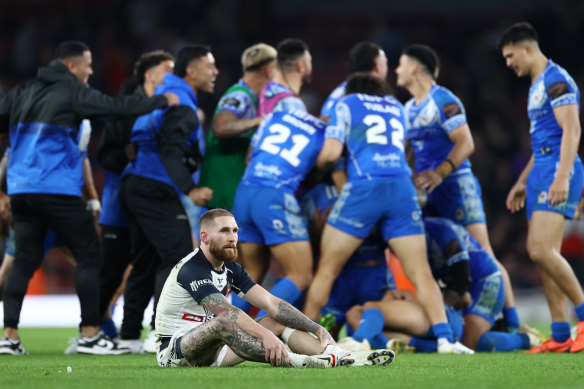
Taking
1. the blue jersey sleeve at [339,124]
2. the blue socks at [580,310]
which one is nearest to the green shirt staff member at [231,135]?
the blue jersey sleeve at [339,124]

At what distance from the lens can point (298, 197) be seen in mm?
7750

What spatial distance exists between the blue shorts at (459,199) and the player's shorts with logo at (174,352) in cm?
336

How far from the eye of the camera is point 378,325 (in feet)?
21.8

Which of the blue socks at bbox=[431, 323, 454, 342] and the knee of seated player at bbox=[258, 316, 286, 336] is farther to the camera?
the blue socks at bbox=[431, 323, 454, 342]

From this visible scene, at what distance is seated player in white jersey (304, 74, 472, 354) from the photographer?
6.73 metres

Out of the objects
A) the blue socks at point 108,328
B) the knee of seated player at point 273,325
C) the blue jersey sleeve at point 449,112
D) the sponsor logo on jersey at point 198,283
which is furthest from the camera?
the blue socks at point 108,328

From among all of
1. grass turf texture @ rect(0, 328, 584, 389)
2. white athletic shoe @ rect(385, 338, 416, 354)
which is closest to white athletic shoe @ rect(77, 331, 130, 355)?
grass turf texture @ rect(0, 328, 584, 389)

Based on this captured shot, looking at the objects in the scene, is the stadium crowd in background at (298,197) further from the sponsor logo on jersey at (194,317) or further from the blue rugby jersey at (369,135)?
the sponsor logo on jersey at (194,317)

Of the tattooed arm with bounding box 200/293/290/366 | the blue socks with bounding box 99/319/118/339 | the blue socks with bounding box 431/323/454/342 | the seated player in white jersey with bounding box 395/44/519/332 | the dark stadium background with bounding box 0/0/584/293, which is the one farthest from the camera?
the dark stadium background with bounding box 0/0/584/293

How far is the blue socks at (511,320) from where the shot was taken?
7813mm

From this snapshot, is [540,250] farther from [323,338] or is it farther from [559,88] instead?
[323,338]

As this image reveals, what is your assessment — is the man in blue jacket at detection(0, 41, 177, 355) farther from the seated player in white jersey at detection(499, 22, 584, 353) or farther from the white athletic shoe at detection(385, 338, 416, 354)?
the seated player in white jersey at detection(499, 22, 584, 353)

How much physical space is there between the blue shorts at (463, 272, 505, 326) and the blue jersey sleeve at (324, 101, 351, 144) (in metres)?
1.74

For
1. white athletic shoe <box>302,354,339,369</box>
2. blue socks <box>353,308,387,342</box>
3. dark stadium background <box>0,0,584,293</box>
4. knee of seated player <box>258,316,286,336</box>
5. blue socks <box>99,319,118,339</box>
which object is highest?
dark stadium background <box>0,0,584,293</box>
